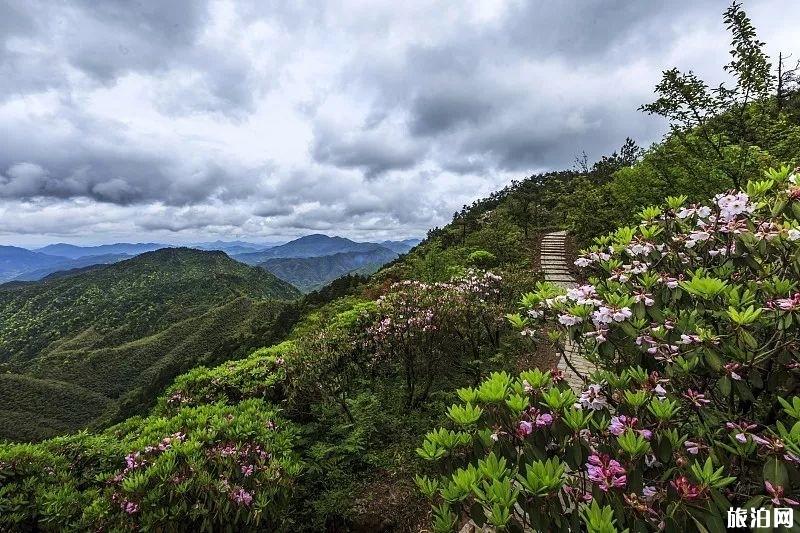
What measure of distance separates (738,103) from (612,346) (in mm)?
8654

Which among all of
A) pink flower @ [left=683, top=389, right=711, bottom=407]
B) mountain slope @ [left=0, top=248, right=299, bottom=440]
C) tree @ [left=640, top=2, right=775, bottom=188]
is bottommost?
mountain slope @ [left=0, top=248, right=299, bottom=440]

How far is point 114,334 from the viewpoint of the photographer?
11738cm

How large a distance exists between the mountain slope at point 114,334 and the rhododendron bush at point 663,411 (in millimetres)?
27553

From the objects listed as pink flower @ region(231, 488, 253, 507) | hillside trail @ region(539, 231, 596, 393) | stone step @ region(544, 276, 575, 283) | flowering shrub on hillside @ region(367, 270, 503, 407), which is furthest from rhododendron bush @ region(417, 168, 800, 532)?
stone step @ region(544, 276, 575, 283)

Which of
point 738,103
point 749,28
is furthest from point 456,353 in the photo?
point 749,28

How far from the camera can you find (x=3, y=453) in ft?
12.5

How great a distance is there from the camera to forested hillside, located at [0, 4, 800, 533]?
173cm

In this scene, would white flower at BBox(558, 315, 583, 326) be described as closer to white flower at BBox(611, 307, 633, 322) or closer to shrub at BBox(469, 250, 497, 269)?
white flower at BBox(611, 307, 633, 322)

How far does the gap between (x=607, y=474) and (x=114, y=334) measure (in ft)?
484

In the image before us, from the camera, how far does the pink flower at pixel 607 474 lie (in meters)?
1.63

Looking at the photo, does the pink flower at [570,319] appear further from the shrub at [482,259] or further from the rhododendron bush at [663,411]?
the shrub at [482,259]

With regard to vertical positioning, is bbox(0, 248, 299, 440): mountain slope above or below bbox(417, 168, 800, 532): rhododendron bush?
below

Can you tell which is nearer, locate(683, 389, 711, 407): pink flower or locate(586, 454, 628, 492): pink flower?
locate(586, 454, 628, 492): pink flower

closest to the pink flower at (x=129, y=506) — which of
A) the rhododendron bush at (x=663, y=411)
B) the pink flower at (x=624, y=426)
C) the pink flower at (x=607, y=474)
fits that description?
the rhododendron bush at (x=663, y=411)
